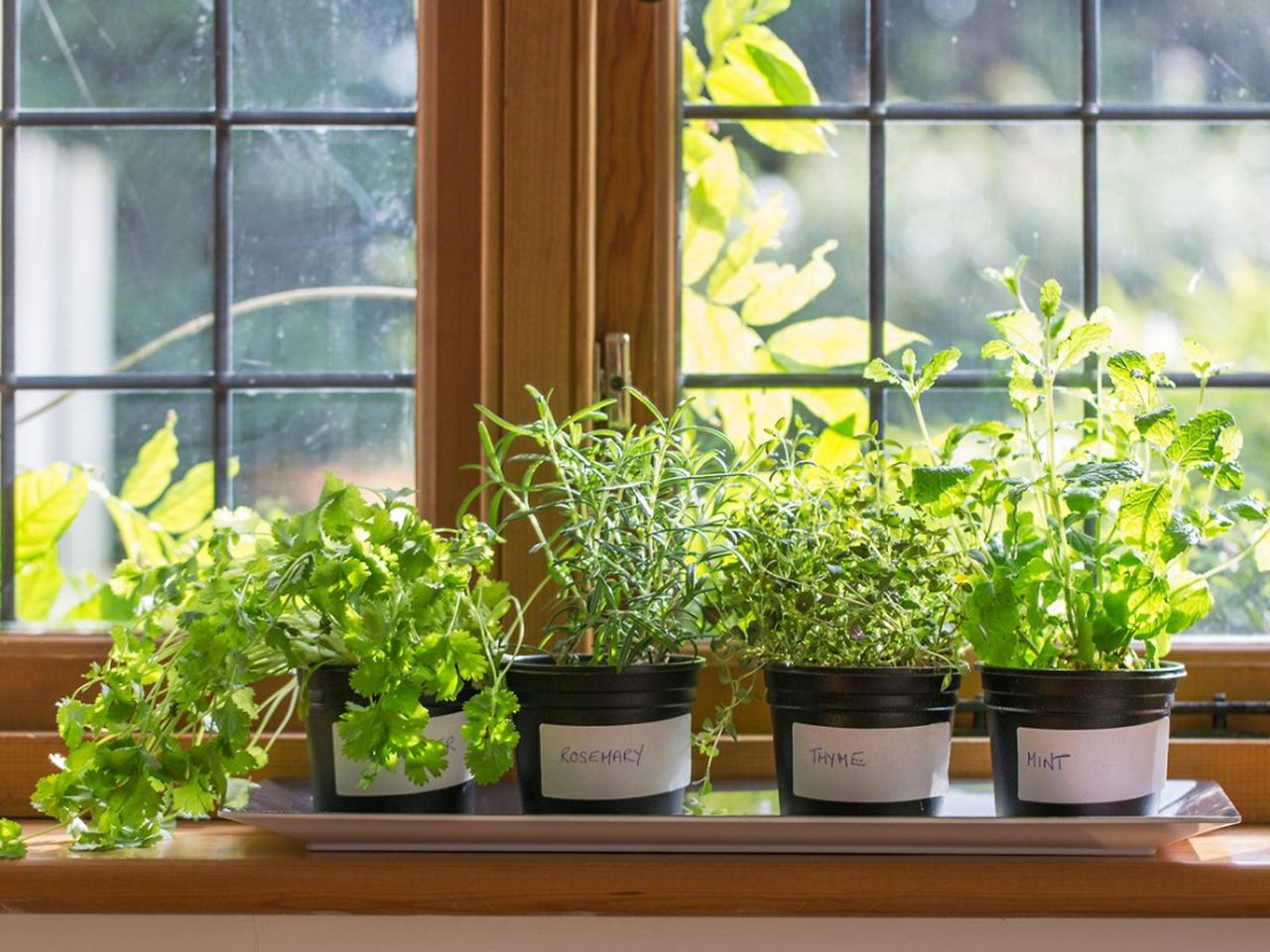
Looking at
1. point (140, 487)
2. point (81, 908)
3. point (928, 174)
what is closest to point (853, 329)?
point (928, 174)

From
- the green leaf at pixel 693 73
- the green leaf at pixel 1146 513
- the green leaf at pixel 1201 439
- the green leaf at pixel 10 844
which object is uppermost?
the green leaf at pixel 693 73

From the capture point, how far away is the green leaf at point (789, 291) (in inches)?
54.3

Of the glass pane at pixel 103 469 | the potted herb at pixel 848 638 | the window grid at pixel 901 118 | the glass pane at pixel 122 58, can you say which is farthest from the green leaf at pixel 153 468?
the potted herb at pixel 848 638

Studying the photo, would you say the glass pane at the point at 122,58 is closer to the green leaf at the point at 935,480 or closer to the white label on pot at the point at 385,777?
the white label on pot at the point at 385,777

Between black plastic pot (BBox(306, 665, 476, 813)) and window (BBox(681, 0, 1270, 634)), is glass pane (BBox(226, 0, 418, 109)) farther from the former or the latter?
black plastic pot (BBox(306, 665, 476, 813))

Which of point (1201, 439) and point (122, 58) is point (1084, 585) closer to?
point (1201, 439)

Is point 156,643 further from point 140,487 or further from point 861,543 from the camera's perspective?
point 861,543

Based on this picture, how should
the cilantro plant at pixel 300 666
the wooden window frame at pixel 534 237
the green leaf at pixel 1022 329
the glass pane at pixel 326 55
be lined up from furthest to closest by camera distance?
the glass pane at pixel 326 55 → the wooden window frame at pixel 534 237 → the green leaf at pixel 1022 329 → the cilantro plant at pixel 300 666

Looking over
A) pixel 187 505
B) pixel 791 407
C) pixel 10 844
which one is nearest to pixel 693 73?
pixel 791 407

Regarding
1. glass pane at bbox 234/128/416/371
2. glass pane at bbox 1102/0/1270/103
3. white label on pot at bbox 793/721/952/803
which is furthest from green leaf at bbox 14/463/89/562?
glass pane at bbox 1102/0/1270/103

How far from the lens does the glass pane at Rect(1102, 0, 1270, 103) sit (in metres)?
1.38

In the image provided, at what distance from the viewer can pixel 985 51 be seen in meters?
1.39

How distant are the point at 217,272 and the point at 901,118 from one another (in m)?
0.78

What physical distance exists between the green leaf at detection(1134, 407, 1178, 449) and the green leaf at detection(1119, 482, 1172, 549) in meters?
0.04
